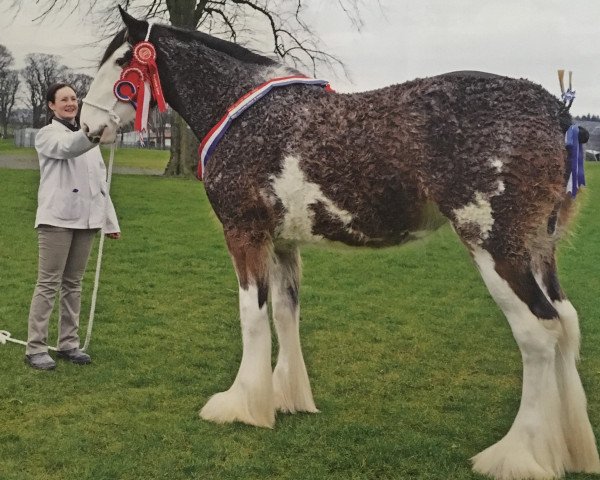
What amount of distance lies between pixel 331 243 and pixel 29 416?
222 centimetres

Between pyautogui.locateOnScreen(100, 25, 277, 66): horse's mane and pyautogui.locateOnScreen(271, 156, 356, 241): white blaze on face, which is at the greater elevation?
pyautogui.locateOnScreen(100, 25, 277, 66): horse's mane

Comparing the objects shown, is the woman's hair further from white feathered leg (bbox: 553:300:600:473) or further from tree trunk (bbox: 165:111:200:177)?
tree trunk (bbox: 165:111:200:177)

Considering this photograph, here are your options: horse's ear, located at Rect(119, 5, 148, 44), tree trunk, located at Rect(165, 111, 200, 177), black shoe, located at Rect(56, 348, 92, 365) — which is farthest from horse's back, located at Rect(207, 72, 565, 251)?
tree trunk, located at Rect(165, 111, 200, 177)

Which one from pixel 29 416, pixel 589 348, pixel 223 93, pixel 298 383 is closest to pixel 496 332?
pixel 589 348

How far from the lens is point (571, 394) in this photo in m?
3.69

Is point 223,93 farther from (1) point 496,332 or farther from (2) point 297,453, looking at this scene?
(1) point 496,332

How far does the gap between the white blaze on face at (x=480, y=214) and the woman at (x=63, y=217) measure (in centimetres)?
293

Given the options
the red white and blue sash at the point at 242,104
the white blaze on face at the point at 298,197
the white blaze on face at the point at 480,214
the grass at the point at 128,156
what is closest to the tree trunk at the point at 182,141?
the grass at the point at 128,156

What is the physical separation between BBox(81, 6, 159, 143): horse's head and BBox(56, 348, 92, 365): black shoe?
6.47ft

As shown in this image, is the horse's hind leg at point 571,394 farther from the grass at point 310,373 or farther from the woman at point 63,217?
the woman at point 63,217

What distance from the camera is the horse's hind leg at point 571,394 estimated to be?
3.67 m

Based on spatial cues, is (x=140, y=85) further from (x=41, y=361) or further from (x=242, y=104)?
(x=41, y=361)

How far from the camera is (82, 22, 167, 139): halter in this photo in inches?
170

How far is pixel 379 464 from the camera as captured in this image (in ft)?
12.6
